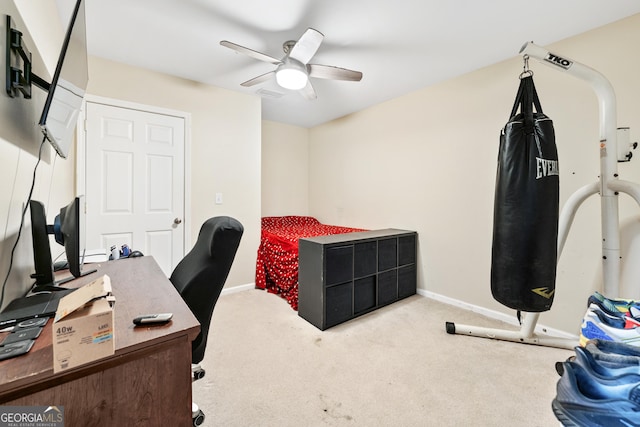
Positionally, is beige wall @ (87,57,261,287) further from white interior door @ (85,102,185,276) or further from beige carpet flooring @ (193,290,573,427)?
beige carpet flooring @ (193,290,573,427)

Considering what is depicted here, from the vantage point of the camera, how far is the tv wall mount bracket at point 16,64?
96cm

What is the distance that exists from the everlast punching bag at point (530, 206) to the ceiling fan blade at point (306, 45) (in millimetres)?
1359

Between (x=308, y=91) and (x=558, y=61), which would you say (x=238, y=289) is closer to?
→ (x=308, y=91)

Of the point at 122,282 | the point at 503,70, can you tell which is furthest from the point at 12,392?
the point at 503,70

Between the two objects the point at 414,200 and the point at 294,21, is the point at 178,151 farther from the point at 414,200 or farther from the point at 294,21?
the point at 414,200

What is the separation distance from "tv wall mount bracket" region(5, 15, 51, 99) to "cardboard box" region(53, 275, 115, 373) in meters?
0.95

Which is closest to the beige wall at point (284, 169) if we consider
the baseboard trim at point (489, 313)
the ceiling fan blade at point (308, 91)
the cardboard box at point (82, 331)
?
the ceiling fan blade at point (308, 91)

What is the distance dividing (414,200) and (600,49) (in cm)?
186

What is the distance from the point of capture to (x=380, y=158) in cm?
354

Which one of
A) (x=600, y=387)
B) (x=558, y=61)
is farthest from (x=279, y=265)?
(x=558, y=61)

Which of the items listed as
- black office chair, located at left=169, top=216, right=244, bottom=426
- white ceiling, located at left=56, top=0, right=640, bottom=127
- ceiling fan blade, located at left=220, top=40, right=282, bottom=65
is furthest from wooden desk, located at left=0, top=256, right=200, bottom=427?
white ceiling, located at left=56, top=0, right=640, bottom=127

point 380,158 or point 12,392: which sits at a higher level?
point 380,158

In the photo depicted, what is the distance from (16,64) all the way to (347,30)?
1.88m

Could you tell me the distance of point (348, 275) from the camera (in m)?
2.43
